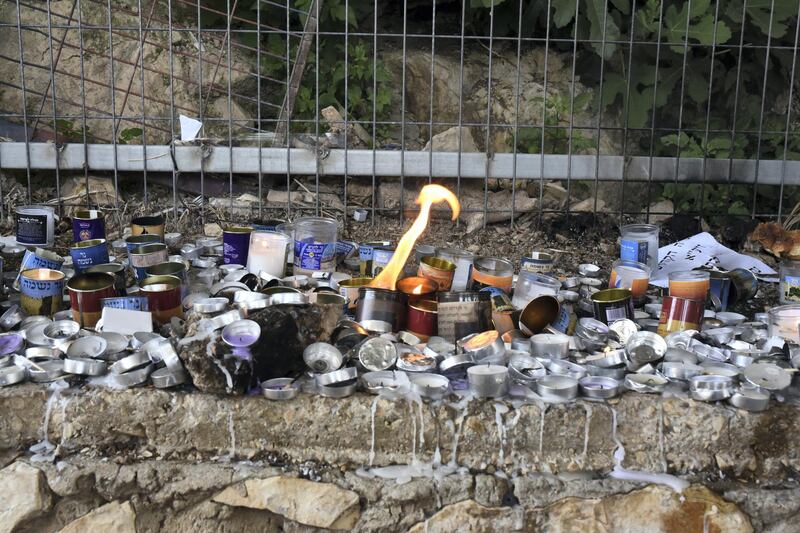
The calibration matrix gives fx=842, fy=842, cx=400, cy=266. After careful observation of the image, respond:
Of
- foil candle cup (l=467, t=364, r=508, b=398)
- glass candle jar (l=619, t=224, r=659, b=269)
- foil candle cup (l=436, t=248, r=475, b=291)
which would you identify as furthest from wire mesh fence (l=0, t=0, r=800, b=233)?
foil candle cup (l=467, t=364, r=508, b=398)

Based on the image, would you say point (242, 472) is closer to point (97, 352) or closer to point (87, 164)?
point (97, 352)

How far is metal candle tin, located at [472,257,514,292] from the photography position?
2.89 meters

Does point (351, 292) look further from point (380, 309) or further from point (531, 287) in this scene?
point (531, 287)

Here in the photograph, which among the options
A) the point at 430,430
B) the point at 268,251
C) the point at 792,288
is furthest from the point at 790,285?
the point at 268,251

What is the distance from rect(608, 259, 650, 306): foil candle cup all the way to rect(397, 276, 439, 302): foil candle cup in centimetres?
73

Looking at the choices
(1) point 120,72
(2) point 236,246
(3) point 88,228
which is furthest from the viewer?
(1) point 120,72

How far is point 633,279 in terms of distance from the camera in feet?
9.88

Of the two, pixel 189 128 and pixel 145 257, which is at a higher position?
pixel 189 128

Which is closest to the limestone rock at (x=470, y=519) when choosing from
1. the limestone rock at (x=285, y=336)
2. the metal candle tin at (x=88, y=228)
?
the limestone rock at (x=285, y=336)

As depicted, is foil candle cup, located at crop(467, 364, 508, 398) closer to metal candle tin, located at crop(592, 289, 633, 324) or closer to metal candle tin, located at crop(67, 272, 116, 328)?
metal candle tin, located at crop(592, 289, 633, 324)

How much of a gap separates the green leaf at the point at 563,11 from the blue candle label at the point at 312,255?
1.77 meters

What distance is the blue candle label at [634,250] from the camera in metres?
3.24

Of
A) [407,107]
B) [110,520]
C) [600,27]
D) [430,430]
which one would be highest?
[600,27]

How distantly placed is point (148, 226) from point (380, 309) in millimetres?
1265
